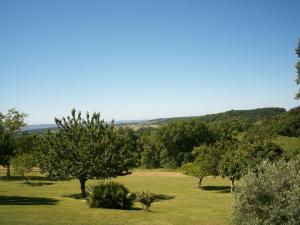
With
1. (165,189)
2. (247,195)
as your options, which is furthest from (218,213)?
(165,189)

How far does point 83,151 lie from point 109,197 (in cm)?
1143

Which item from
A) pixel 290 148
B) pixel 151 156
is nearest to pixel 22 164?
pixel 290 148

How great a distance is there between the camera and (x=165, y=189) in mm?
53156

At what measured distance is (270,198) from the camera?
59.8 ft

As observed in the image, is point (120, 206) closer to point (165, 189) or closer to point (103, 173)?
point (103, 173)

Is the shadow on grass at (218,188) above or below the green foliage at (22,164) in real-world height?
below

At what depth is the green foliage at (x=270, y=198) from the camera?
17078 mm

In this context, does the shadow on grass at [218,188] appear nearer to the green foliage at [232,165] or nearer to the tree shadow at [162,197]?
the green foliage at [232,165]

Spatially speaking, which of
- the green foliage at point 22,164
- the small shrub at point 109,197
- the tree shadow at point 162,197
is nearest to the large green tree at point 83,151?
the tree shadow at point 162,197

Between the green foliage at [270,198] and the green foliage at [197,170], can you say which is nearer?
the green foliage at [270,198]

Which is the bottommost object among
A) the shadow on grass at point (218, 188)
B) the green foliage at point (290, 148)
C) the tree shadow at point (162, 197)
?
the shadow on grass at point (218, 188)

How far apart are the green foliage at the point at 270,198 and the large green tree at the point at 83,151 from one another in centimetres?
2490

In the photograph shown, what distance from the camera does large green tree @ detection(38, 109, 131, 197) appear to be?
4153 cm

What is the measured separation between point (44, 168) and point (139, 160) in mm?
69135
